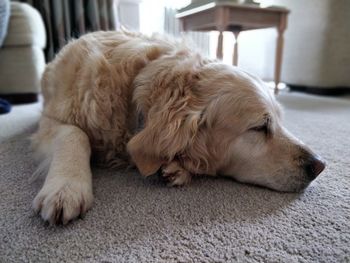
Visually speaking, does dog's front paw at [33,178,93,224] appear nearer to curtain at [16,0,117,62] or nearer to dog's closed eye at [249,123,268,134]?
dog's closed eye at [249,123,268,134]

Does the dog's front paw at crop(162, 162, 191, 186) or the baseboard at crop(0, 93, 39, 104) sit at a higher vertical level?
the dog's front paw at crop(162, 162, 191, 186)

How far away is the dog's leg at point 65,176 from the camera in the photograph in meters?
0.67

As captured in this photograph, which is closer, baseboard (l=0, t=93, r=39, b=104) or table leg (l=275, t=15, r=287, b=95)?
baseboard (l=0, t=93, r=39, b=104)

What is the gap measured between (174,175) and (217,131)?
0.56 feet

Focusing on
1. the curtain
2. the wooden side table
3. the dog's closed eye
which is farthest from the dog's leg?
the curtain

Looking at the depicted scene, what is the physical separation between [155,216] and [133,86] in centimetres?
43

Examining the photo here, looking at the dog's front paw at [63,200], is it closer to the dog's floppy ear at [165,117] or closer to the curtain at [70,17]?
the dog's floppy ear at [165,117]

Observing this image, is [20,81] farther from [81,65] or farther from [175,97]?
[175,97]

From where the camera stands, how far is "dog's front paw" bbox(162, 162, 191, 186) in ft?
2.89

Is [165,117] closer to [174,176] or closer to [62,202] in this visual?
[174,176]

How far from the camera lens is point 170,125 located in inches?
34.1

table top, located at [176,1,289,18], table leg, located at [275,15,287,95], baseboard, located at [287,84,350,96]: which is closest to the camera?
table top, located at [176,1,289,18]

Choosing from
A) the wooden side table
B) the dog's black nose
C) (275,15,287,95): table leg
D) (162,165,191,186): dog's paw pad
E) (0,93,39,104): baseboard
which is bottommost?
(0,93,39,104): baseboard

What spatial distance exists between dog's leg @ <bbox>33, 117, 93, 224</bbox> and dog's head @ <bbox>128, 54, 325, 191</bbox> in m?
0.15
